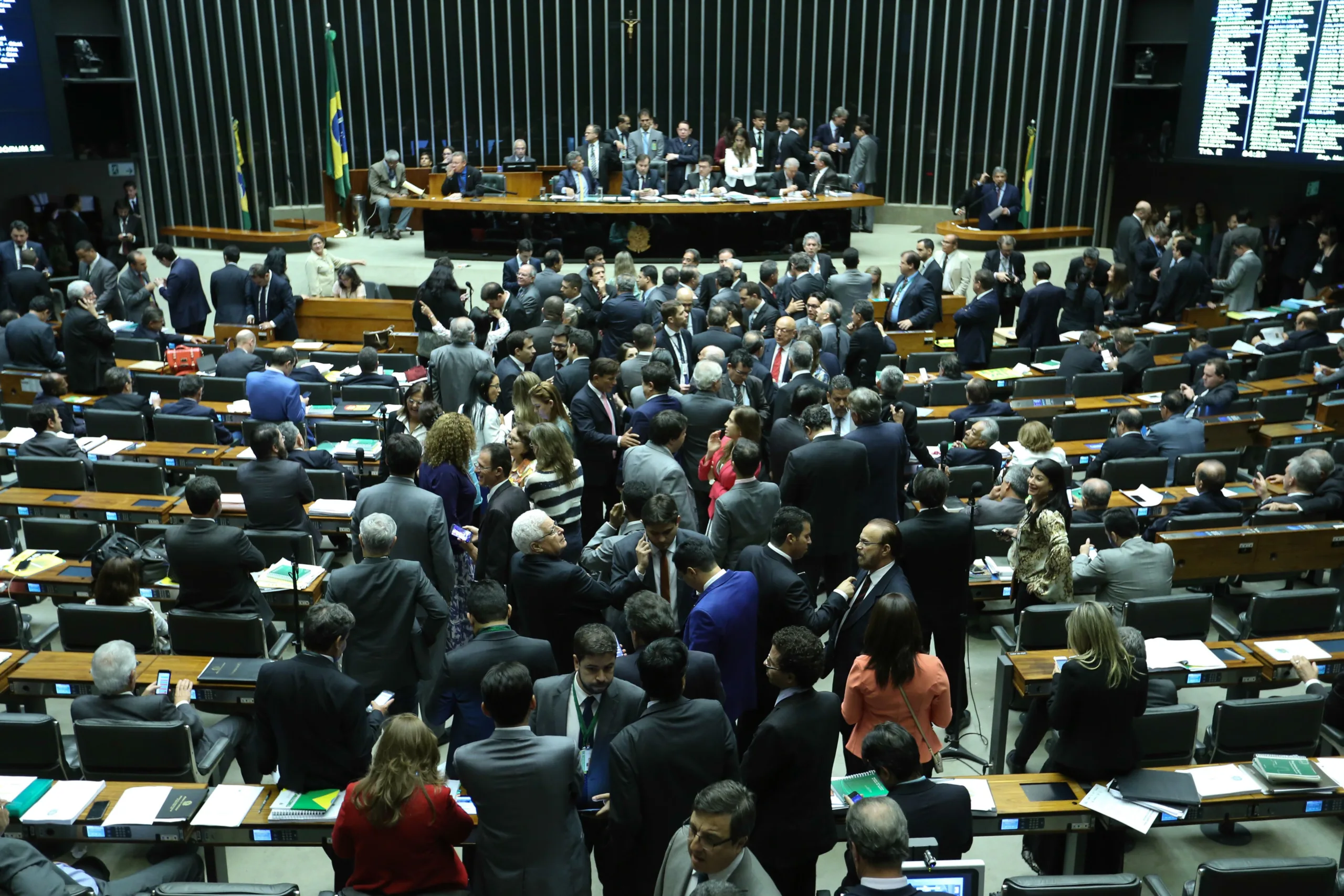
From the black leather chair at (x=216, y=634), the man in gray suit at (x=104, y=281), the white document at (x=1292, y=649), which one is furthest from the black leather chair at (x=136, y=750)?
the man in gray suit at (x=104, y=281)

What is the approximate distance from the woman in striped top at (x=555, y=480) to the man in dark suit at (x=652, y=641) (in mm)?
1488

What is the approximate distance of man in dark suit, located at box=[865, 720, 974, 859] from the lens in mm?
3592

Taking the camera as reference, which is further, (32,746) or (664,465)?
(664,465)

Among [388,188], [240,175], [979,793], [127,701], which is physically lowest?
[979,793]

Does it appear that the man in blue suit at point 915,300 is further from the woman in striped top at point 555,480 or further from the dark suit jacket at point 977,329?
the woman in striped top at point 555,480

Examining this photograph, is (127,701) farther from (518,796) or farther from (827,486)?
(827,486)

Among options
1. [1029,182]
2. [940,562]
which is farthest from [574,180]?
[940,562]

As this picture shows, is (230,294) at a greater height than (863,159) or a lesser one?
lesser

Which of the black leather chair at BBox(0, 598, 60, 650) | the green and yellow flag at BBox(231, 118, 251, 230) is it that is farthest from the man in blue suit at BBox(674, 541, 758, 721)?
Result: the green and yellow flag at BBox(231, 118, 251, 230)

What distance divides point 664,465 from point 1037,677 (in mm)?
2021

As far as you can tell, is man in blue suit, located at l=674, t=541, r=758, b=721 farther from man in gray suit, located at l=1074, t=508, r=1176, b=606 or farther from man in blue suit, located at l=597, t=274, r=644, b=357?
man in blue suit, located at l=597, t=274, r=644, b=357

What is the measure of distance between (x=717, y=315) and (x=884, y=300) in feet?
14.1

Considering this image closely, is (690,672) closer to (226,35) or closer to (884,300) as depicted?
(884,300)

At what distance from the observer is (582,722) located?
3.93 metres
